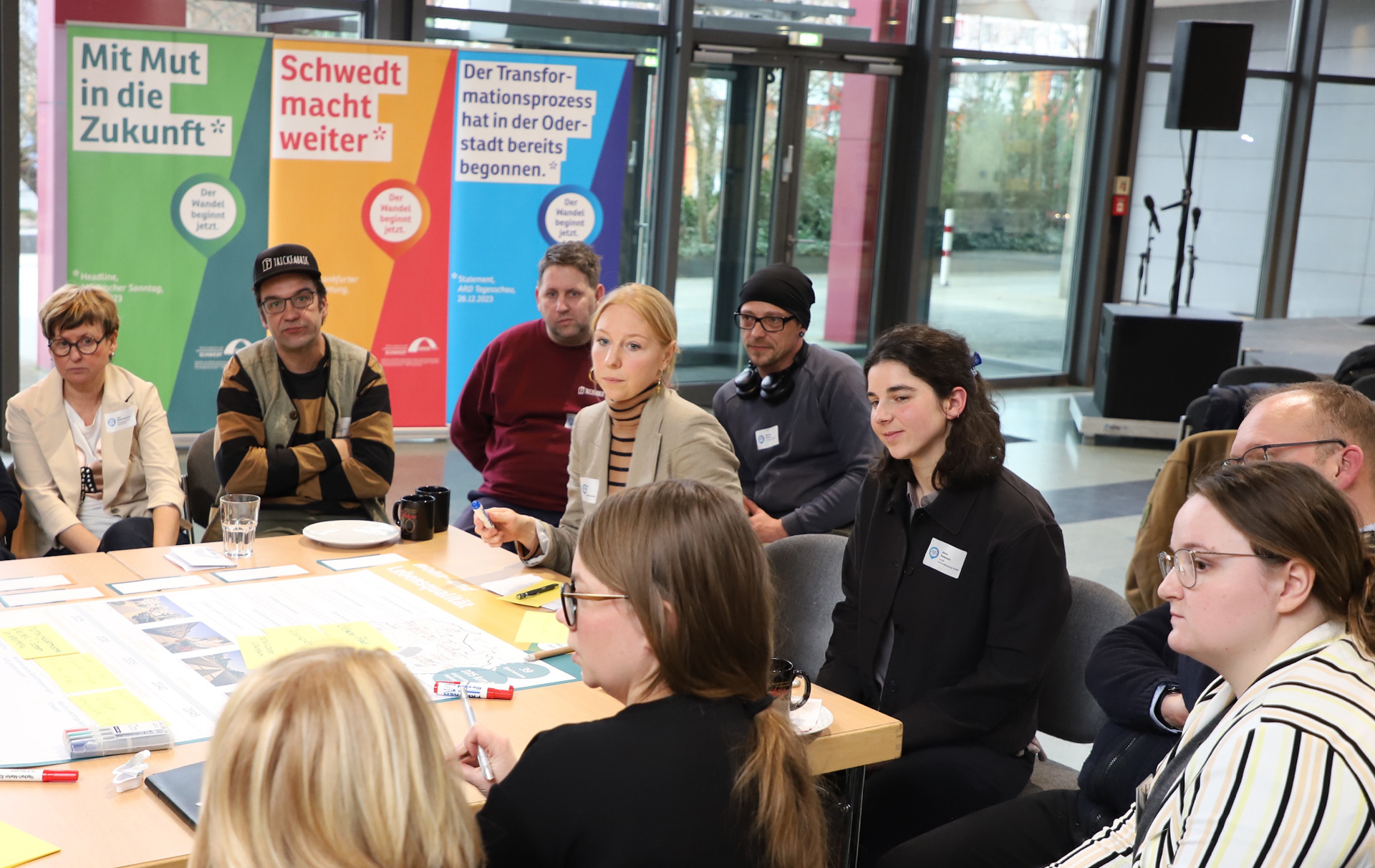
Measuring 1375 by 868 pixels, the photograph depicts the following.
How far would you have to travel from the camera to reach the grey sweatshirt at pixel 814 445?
3.71m

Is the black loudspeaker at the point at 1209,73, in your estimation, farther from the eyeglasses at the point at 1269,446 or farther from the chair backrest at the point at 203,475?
the chair backrest at the point at 203,475

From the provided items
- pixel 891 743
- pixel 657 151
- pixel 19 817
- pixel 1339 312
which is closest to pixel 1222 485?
pixel 891 743

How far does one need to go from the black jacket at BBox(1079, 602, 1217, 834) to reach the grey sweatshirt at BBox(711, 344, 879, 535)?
1.39m

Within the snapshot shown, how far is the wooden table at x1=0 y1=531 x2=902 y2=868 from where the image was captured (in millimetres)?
1539

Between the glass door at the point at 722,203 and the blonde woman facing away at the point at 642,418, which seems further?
the glass door at the point at 722,203

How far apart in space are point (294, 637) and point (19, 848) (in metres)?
0.79

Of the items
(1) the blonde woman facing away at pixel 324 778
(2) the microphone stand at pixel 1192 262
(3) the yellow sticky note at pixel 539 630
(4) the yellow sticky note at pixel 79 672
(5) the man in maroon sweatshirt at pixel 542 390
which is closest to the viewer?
(1) the blonde woman facing away at pixel 324 778

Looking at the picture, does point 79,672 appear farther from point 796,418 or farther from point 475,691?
point 796,418

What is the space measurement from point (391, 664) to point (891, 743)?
44.4 inches

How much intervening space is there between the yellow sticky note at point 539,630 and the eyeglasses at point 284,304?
1.53 meters

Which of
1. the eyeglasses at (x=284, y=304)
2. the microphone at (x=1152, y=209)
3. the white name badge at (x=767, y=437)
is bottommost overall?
the white name badge at (x=767, y=437)

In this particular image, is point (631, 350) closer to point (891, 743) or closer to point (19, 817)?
point (891, 743)

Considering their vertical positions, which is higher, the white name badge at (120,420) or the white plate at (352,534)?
the white name badge at (120,420)

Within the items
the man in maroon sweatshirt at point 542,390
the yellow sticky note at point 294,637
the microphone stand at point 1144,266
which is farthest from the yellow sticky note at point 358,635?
the microphone stand at point 1144,266
